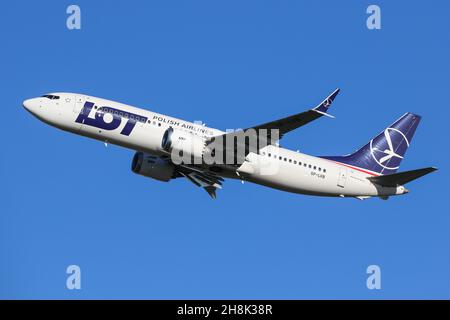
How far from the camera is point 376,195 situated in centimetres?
5919

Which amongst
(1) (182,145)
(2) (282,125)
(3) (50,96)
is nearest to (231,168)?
(1) (182,145)

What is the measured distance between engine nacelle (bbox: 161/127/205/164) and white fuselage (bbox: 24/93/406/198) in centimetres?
78

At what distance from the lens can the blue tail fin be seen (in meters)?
61.4

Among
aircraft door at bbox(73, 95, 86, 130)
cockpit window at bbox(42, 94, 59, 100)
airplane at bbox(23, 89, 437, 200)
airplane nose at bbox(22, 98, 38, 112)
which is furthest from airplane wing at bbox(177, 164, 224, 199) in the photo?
airplane nose at bbox(22, 98, 38, 112)

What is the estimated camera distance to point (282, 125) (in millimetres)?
52375

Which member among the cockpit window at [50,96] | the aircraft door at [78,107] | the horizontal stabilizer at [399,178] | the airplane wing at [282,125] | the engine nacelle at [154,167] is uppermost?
the cockpit window at [50,96]

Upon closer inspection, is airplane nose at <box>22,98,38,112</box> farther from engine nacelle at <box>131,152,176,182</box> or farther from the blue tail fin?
the blue tail fin

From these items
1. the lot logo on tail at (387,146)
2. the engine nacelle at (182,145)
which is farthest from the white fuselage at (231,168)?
the lot logo on tail at (387,146)

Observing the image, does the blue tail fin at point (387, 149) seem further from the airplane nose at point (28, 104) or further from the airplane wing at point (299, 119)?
the airplane nose at point (28, 104)

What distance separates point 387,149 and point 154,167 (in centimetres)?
1747

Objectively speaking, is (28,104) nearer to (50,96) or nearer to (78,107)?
(50,96)

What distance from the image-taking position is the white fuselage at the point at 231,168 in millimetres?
55000

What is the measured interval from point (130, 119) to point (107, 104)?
1969mm

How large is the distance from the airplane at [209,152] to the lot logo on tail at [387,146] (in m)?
2.30
